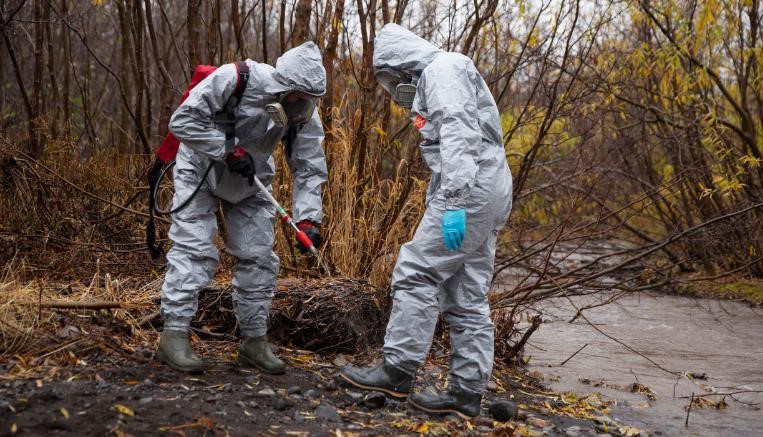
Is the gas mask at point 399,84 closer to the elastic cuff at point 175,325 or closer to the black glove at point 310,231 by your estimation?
the black glove at point 310,231

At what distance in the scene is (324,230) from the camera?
18.5 feet

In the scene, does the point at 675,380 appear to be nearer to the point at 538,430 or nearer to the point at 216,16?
the point at 538,430

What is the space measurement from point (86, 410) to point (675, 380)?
12.4ft

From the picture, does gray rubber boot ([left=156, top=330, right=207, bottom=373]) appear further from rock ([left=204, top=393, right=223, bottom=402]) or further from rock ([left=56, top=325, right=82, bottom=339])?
rock ([left=56, top=325, right=82, bottom=339])

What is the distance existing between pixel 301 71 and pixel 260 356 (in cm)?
144

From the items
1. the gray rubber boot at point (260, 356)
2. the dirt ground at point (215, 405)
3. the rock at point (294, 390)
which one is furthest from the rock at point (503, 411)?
the gray rubber boot at point (260, 356)

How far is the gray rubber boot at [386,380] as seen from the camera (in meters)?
3.70

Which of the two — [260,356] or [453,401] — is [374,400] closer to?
[453,401]

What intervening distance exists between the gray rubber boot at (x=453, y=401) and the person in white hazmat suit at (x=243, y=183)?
2.45ft

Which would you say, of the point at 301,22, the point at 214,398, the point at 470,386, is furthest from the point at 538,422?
the point at 301,22

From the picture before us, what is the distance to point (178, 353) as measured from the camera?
3.71 metres

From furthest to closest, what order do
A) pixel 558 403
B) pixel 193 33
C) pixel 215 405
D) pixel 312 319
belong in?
pixel 193 33
pixel 312 319
pixel 558 403
pixel 215 405

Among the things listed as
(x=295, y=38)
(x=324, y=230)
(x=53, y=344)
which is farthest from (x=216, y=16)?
(x=53, y=344)

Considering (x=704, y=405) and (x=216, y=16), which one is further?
(x=216, y=16)
